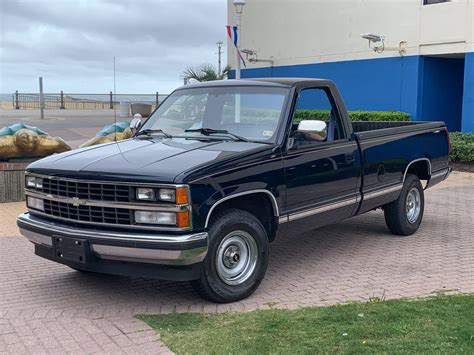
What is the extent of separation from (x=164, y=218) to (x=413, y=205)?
4.49 meters

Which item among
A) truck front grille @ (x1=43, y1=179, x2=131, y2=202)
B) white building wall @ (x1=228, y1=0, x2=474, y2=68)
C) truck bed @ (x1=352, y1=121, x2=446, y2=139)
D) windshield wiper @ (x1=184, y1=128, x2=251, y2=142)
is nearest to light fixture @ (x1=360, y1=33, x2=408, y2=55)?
white building wall @ (x1=228, y1=0, x2=474, y2=68)

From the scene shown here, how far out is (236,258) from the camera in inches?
204

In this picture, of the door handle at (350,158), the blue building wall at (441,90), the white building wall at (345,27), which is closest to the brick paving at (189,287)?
the door handle at (350,158)

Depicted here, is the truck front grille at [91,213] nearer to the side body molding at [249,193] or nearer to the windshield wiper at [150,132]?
the side body molding at [249,193]

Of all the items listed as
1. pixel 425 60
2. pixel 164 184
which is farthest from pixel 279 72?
pixel 164 184

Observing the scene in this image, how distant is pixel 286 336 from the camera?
4.24m

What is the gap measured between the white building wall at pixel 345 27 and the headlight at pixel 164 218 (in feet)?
44.1

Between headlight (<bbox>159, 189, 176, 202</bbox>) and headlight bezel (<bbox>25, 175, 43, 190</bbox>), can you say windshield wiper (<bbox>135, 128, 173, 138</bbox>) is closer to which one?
headlight bezel (<bbox>25, 175, 43, 190</bbox>)

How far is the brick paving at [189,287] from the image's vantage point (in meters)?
4.44

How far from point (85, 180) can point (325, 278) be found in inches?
100

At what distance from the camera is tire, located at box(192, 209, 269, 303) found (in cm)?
488

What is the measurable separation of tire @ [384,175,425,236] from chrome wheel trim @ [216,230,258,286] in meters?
2.98

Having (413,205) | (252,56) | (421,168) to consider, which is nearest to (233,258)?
(413,205)

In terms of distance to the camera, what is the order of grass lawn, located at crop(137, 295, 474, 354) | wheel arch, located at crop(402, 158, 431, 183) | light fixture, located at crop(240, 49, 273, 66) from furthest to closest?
light fixture, located at crop(240, 49, 273, 66) → wheel arch, located at crop(402, 158, 431, 183) → grass lawn, located at crop(137, 295, 474, 354)
